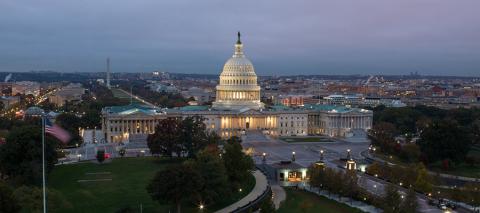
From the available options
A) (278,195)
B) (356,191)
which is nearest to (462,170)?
(356,191)

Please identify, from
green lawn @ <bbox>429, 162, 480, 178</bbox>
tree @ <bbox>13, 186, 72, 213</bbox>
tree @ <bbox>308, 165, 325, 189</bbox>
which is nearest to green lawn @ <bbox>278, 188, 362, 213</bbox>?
tree @ <bbox>308, 165, 325, 189</bbox>

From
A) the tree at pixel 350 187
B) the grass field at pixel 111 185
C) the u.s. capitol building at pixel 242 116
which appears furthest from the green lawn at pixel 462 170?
the u.s. capitol building at pixel 242 116

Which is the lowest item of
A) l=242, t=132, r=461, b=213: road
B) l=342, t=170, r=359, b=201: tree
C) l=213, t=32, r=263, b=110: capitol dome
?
l=242, t=132, r=461, b=213: road

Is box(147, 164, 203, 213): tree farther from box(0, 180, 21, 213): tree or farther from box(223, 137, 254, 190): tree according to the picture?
box(0, 180, 21, 213): tree

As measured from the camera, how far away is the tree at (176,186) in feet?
159

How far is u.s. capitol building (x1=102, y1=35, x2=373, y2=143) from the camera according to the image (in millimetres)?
112000

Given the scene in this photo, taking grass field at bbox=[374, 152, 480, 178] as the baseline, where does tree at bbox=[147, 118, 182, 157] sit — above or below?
above

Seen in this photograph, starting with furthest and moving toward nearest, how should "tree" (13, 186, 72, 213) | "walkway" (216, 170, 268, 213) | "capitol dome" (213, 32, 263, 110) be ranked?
"capitol dome" (213, 32, 263, 110), "walkway" (216, 170, 268, 213), "tree" (13, 186, 72, 213)

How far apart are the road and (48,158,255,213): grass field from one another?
44.2 ft

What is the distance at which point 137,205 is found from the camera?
5206 centimetres

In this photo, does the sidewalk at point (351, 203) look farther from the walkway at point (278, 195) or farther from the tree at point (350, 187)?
the walkway at point (278, 195)

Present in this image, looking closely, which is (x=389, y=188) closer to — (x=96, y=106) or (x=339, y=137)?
(x=339, y=137)

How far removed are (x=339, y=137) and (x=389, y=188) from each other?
67.5 meters

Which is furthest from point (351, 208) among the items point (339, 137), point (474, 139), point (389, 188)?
point (339, 137)
